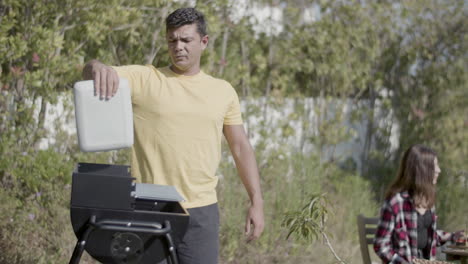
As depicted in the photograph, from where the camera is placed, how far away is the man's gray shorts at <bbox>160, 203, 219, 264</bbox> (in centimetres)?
302

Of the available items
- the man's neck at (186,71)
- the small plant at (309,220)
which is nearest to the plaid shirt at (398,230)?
the small plant at (309,220)

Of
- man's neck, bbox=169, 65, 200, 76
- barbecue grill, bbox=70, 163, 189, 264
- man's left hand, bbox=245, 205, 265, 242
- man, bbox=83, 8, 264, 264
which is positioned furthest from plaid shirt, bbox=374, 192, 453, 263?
barbecue grill, bbox=70, 163, 189, 264

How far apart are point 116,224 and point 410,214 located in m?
2.50

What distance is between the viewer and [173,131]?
2967 mm

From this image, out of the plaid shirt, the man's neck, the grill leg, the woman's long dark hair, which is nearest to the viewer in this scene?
the grill leg

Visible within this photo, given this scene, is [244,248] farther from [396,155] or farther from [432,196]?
[396,155]

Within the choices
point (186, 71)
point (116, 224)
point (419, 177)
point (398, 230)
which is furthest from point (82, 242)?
point (419, 177)

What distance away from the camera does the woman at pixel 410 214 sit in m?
4.47

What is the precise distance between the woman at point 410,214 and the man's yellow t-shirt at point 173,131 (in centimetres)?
177

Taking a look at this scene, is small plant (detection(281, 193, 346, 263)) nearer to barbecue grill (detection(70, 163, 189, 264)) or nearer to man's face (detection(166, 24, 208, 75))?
man's face (detection(166, 24, 208, 75))

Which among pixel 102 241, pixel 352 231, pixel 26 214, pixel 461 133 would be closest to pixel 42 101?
pixel 26 214

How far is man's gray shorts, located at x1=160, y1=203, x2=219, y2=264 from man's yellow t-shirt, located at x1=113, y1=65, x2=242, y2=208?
4cm

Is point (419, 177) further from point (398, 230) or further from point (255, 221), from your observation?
point (255, 221)

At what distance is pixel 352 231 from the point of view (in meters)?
7.02
